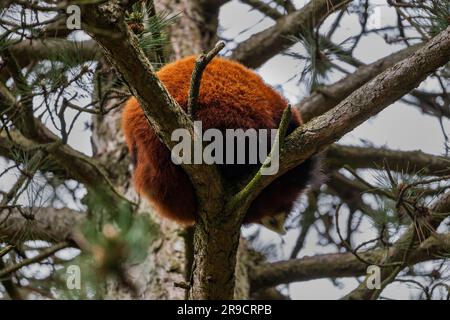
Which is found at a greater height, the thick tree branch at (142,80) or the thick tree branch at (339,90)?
the thick tree branch at (339,90)

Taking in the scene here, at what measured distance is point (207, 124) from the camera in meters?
2.34

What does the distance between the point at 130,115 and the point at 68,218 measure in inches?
56.1

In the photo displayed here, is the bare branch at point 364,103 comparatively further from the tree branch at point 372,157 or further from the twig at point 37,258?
the tree branch at point 372,157

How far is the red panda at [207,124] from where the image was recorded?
2396 mm

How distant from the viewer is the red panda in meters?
2.40

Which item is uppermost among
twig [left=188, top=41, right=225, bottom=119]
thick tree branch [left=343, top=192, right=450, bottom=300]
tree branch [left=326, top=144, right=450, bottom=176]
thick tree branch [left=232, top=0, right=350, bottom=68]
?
thick tree branch [left=232, top=0, right=350, bottom=68]

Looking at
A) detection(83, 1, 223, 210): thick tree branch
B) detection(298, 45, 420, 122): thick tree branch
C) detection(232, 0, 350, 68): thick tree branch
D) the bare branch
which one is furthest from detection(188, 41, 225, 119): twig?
detection(232, 0, 350, 68): thick tree branch

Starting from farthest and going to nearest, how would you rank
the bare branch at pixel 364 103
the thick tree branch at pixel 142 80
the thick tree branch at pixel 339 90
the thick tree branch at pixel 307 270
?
1. the thick tree branch at pixel 339 90
2. the thick tree branch at pixel 307 270
3. the bare branch at pixel 364 103
4. the thick tree branch at pixel 142 80

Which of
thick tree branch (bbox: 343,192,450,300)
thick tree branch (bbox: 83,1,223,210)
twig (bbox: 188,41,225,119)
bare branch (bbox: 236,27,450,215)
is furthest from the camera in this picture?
thick tree branch (bbox: 343,192,450,300)

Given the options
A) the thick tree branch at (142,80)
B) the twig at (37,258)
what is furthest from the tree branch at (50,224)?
the thick tree branch at (142,80)

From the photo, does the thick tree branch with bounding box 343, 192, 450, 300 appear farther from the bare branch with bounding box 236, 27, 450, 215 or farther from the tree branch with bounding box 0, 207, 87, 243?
the tree branch with bounding box 0, 207, 87, 243
